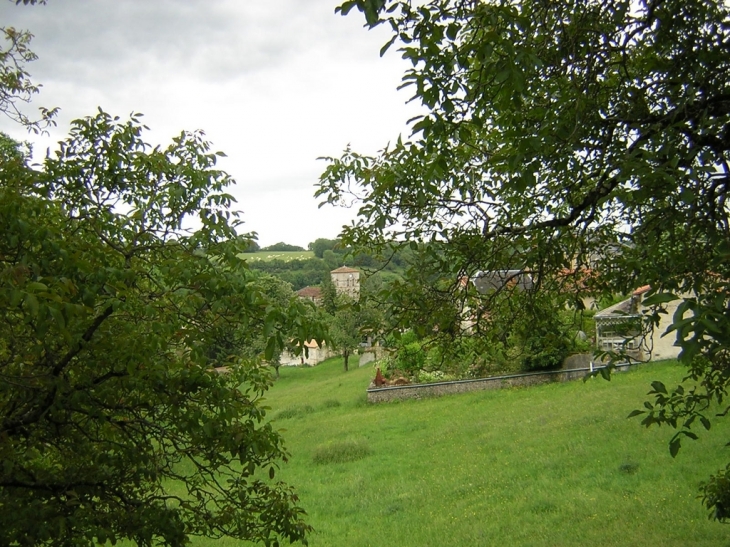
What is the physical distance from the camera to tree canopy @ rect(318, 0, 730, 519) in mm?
3221

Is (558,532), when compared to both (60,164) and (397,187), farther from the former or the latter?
(60,164)

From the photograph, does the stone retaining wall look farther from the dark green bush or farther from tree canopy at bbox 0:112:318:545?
tree canopy at bbox 0:112:318:545

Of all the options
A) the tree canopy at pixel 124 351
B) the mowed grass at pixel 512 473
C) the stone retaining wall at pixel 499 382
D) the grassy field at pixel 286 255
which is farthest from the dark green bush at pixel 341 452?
the grassy field at pixel 286 255

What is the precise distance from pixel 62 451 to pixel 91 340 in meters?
1.71

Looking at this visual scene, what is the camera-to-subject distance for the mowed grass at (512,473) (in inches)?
377

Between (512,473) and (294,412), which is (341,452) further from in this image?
(294,412)

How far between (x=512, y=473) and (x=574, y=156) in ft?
33.9

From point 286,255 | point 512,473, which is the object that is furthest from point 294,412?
point 286,255

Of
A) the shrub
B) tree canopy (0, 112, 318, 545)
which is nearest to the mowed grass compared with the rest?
the shrub

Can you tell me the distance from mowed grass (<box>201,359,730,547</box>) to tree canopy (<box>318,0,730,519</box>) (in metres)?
5.08

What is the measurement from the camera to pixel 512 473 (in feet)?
42.8

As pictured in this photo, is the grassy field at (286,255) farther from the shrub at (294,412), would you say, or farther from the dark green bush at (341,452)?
Result: the dark green bush at (341,452)

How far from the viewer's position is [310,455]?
1772 cm

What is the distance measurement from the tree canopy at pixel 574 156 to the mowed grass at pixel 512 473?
5078mm
